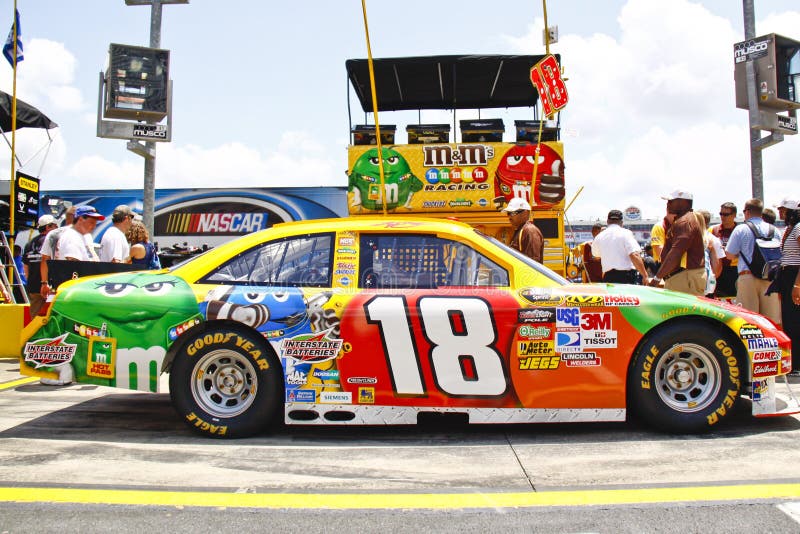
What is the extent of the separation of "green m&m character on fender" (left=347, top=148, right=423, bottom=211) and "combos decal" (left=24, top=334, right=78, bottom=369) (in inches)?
203

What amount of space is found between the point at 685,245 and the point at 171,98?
27.7 feet

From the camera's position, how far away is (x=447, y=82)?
10.3 metres

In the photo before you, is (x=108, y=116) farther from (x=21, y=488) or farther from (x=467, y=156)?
(x=21, y=488)

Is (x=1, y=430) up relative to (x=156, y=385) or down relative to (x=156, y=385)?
down

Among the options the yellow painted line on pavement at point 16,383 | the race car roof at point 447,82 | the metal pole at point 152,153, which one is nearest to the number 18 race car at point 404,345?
the yellow painted line on pavement at point 16,383

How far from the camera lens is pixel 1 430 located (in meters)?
3.98

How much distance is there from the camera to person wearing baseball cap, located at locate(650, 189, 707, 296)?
205 inches

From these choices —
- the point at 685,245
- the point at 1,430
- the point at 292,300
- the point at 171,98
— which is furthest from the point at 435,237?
the point at 171,98

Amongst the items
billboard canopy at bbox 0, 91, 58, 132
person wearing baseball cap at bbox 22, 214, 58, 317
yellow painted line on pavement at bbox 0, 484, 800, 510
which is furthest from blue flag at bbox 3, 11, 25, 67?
yellow painted line on pavement at bbox 0, 484, 800, 510

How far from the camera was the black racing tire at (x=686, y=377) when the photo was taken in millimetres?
3725

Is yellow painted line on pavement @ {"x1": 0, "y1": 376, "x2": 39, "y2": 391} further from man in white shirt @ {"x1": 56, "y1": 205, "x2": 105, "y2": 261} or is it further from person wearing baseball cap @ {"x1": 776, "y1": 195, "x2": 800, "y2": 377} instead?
person wearing baseball cap @ {"x1": 776, "y1": 195, "x2": 800, "y2": 377}

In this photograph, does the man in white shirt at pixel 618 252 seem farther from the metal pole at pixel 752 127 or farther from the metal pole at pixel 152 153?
the metal pole at pixel 152 153

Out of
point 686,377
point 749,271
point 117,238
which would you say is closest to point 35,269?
point 117,238

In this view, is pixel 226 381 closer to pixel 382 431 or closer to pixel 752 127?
pixel 382 431
